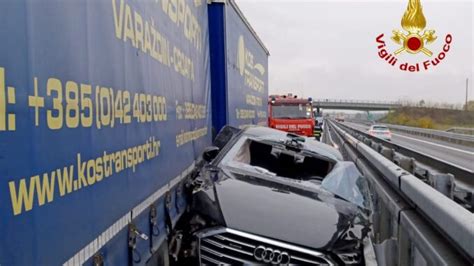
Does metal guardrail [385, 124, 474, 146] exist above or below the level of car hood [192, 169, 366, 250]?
below

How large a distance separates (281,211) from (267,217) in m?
0.21

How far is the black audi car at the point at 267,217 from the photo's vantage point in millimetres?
4094

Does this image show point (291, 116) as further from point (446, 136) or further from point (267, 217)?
point (446, 136)

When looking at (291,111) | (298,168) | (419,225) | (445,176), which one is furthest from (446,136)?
(419,225)

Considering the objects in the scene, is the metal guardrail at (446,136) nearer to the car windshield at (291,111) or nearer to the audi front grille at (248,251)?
the car windshield at (291,111)

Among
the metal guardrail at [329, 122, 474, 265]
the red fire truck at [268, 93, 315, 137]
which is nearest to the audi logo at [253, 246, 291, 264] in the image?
the metal guardrail at [329, 122, 474, 265]

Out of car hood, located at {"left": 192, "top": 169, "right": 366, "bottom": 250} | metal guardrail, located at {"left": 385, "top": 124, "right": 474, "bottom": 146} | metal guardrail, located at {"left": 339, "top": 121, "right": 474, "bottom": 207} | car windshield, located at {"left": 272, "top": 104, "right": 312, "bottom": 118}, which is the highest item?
car windshield, located at {"left": 272, "top": 104, "right": 312, "bottom": 118}

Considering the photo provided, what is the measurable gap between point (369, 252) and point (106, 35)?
112 inches

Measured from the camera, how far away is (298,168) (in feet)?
Answer: 21.7

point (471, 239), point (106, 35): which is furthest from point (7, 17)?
point (471, 239)

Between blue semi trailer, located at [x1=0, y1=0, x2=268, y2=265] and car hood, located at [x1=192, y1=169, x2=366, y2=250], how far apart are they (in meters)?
0.57

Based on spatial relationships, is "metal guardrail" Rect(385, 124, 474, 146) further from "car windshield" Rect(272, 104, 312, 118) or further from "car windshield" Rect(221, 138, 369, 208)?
"car windshield" Rect(221, 138, 369, 208)

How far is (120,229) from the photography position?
3.22m

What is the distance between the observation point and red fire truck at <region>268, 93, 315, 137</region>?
75.7 ft
